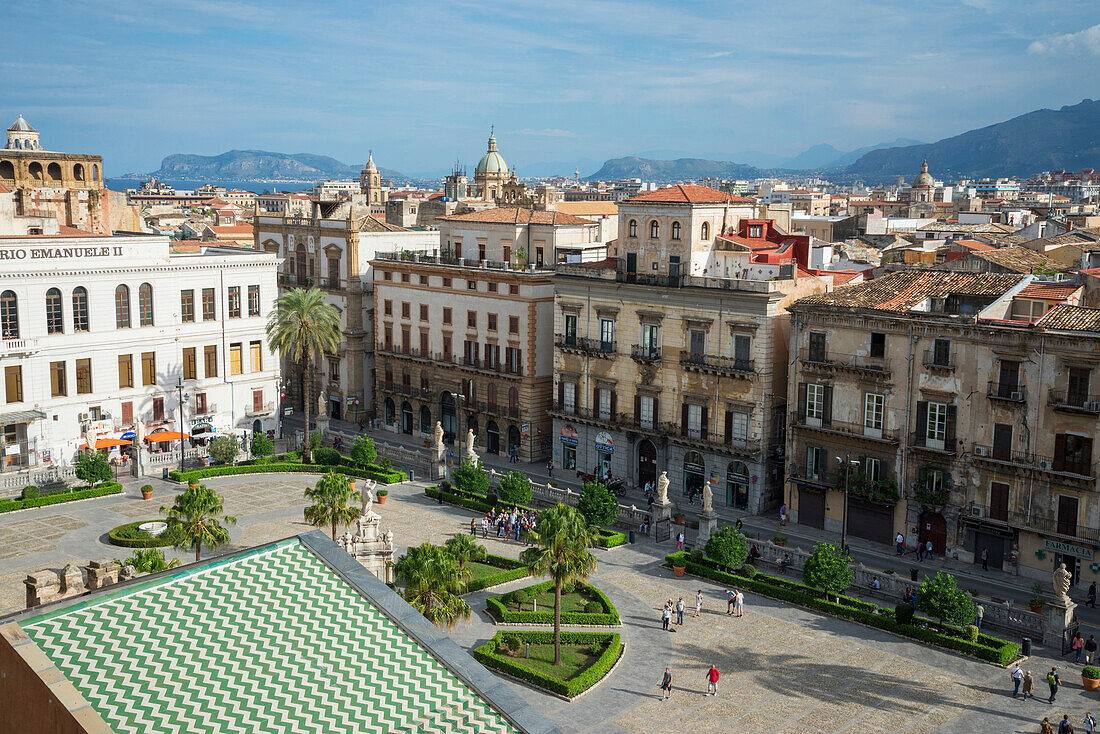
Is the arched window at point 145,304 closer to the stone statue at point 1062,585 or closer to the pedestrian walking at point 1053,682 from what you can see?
the stone statue at point 1062,585

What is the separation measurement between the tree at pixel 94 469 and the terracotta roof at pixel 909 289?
142ft

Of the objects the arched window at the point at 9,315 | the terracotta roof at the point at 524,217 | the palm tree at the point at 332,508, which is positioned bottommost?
the palm tree at the point at 332,508

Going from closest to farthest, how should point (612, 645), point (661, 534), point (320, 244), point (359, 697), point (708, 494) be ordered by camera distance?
point (359, 697) < point (612, 645) < point (708, 494) < point (661, 534) < point (320, 244)

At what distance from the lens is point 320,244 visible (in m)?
93.9

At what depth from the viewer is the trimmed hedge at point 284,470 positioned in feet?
226

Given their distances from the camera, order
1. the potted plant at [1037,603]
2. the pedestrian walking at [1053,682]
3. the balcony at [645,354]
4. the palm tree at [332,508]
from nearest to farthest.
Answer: the pedestrian walking at [1053,682]
the potted plant at [1037,603]
the palm tree at [332,508]
the balcony at [645,354]

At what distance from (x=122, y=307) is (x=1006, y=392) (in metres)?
54.7

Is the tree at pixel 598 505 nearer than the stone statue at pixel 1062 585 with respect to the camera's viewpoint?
No

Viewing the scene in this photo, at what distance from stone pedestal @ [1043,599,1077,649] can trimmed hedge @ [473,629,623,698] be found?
17747 mm

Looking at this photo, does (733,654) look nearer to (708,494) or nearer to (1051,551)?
(708,494)

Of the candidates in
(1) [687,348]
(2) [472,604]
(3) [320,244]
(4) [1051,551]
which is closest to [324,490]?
(2) [472,604]

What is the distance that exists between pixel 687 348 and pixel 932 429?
16251 mm

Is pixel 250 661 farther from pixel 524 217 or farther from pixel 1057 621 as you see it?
pixel 524 217

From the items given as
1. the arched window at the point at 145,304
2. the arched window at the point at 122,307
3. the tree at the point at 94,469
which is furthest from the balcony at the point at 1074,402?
the arched window at the point at 122,307
